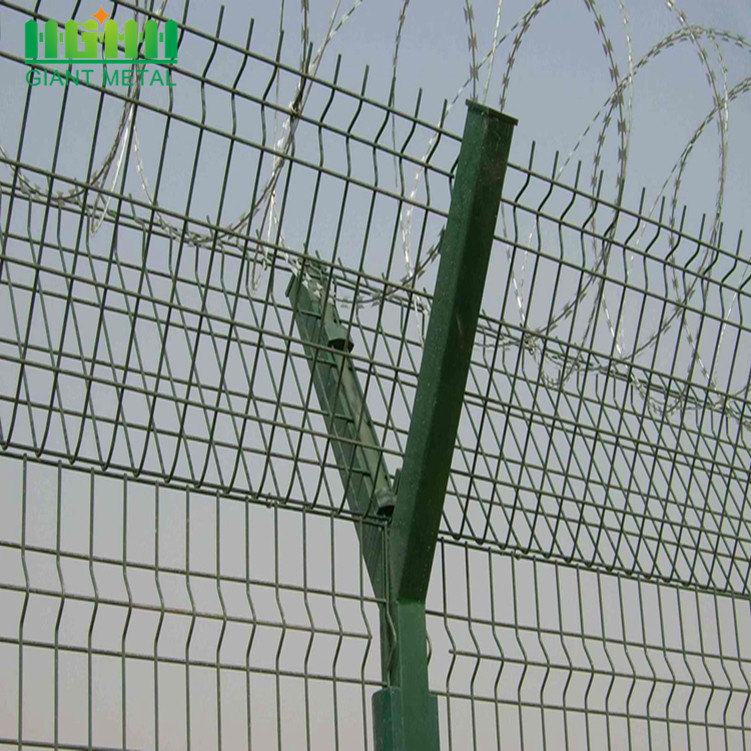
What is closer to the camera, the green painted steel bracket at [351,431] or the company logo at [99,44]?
the company logo at [99,44]

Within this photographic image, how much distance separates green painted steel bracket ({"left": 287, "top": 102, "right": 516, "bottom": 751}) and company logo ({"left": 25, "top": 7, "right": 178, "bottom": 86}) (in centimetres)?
69

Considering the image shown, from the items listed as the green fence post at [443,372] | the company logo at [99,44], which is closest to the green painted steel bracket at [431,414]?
the green fence post at [443,372]

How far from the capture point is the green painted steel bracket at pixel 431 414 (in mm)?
3195

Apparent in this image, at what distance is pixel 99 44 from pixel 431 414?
1115 millimetres

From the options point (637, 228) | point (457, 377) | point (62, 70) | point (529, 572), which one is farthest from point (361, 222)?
point (62, 70)

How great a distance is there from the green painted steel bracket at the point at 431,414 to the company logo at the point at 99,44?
2.25 ft

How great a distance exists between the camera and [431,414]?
3.23 meters

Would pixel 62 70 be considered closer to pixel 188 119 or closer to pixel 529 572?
pixel 188 119

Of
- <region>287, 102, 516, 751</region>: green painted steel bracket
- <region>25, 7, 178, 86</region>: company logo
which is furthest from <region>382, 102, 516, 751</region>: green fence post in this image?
<region>25, 7, 178, 86</region>: company logo

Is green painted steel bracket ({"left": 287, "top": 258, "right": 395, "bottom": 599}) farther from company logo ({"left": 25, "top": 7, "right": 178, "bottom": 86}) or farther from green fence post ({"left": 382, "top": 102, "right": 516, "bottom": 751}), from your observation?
company logo ({"left": 25, "top": 7, "right": 178, "bottom": 86})

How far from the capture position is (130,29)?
2.83 m

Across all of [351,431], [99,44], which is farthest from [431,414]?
[99,44]

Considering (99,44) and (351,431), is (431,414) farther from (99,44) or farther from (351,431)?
(99,44)

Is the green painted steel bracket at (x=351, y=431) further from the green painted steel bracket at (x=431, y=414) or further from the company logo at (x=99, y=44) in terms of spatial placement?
the company logo at (x=99, y=44)
